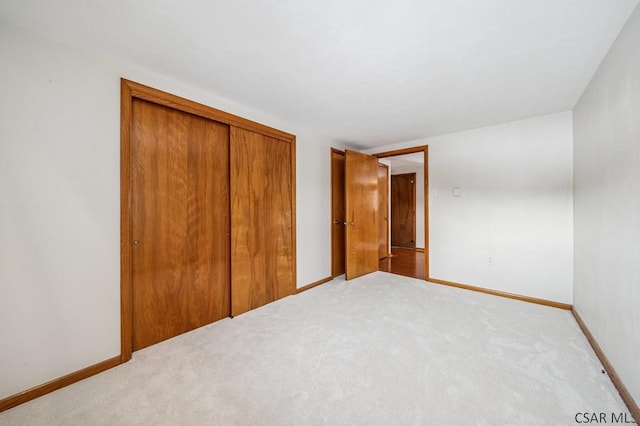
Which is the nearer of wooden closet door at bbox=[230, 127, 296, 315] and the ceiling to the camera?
the ceiling

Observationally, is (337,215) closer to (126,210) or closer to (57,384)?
(126,210)

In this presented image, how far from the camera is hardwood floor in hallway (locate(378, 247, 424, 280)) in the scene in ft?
14.1

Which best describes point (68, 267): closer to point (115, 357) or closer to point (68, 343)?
point (68, 343)

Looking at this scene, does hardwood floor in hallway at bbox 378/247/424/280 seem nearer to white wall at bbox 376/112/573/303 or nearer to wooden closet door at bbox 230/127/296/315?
white wall at bbox 376/112/573/303

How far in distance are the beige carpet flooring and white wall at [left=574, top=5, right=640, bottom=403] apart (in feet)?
0.95

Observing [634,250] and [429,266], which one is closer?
[634,250]

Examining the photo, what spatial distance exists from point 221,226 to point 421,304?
2445mm

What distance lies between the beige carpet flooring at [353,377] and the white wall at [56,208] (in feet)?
0.99

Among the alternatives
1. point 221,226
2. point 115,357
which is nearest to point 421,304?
point 221,226

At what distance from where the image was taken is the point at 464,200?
11.3ft

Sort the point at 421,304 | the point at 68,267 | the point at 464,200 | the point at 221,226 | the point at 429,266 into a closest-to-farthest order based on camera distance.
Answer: the point at 68,267 → the point at 221,226 → the point at 421,304 → the point at 464,200 → the point at 429,266

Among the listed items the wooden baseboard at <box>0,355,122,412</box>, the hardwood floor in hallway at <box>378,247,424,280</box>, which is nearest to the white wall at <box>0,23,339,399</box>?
the wooden baseboard at <box>0,355,122,412</box>

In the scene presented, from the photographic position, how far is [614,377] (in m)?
1.55

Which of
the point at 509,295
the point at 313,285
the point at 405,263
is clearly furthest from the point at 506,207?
the point at 313,285
